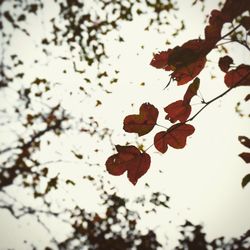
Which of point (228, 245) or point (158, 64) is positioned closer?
point (158, 64)

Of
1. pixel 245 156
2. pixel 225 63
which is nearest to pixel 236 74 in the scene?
→ pixel 225 63

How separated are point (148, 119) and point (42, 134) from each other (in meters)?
7.95

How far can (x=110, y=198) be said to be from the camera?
314 inches

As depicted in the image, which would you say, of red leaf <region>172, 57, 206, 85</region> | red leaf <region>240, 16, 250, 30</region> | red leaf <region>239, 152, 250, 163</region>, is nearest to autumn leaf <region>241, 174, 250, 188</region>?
red leaf <region>239, 152, 250, 163</region>

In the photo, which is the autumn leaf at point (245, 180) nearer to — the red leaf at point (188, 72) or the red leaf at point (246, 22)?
the red leaf at point (188, 72)

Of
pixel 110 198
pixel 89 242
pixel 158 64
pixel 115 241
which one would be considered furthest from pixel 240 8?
pixel 115 241

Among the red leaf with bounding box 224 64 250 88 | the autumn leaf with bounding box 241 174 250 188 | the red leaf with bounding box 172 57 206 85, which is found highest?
the red leaf with bounding box 172 57 206 85

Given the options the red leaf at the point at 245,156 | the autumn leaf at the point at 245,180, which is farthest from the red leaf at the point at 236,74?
the autumn leaf at the point at 245,180

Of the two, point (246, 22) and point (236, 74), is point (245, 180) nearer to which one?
point (236, 74)

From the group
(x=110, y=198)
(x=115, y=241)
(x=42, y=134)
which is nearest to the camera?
(x=110, y=198)

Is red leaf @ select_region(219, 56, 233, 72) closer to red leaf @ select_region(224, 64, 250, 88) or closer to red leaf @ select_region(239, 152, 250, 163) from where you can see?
red leaf @ select_region(224, 64, 250, 88)

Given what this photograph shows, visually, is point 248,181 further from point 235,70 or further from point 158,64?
point 158,64

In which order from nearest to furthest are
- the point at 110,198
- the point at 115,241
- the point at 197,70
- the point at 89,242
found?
the point at 197,70 → the point at 110,198 → the point at 89,242 → the point at 115,241

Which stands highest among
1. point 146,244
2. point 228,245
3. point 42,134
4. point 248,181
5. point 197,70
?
point 42,134
